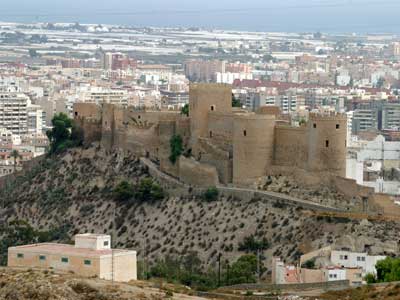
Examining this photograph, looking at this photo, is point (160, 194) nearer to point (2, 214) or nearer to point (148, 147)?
point (148, 147)

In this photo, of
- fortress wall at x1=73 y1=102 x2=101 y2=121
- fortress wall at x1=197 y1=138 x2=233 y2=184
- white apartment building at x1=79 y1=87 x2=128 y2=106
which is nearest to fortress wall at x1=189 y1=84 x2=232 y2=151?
fortress wall at x1=197 y1=138 x2=233 y2=184

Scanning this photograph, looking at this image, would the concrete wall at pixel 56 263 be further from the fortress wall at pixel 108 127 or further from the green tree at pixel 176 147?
the fortress wall at pixel 108 127

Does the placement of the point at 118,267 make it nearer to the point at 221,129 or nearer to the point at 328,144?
the point at 328,144

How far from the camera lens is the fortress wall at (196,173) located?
47469 millimetres

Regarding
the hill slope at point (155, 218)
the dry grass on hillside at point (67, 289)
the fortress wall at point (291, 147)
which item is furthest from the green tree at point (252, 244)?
the dry grass on hillside at point (67, 289)

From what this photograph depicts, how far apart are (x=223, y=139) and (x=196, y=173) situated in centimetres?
111

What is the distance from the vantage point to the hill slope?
42.8 meters

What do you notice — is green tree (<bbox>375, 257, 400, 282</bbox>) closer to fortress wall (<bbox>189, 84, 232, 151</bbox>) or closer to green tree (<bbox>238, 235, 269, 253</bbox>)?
green tree (<bbox>238, 235, 269, 253</bbox>)

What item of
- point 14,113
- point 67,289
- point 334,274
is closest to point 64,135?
point 334,274

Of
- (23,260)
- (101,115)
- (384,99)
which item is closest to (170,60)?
(384,99)

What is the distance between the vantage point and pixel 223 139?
157 ft

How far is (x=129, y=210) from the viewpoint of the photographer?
4941cm

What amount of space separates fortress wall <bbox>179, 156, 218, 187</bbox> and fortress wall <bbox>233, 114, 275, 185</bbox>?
1.20 m

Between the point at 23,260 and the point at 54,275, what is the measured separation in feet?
9.98
